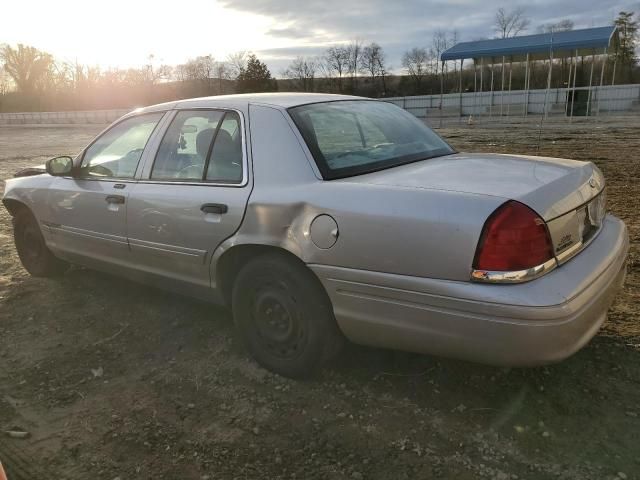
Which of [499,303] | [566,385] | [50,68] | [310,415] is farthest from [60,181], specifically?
[50,68]

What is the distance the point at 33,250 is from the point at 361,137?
11.3 ft

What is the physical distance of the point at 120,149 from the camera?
4188 millimetres

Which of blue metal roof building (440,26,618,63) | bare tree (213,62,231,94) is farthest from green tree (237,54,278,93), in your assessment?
blue metal roof building (440,26,618,63)

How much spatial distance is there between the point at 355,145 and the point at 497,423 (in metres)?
1.75

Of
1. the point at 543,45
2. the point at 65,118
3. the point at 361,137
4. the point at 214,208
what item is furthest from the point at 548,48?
the point at 65,118

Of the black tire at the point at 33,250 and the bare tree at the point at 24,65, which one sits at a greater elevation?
the bare tree at the point at 24,65

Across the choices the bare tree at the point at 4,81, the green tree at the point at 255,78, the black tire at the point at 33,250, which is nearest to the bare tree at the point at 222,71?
the green tree at the point at 255,78

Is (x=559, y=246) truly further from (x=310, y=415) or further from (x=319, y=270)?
(x=310, y=415)

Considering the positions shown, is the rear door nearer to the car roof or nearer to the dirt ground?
the car roof

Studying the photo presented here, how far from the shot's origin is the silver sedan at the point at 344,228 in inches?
94.3

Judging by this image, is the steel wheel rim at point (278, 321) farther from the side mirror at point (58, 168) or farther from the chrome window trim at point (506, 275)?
the side mirror at point (58, 168)

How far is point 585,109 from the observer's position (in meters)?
31.5

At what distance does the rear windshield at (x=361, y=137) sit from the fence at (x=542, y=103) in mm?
31168

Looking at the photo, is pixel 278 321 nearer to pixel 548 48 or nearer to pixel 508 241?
pixel 508 241
